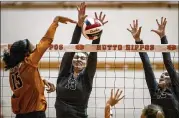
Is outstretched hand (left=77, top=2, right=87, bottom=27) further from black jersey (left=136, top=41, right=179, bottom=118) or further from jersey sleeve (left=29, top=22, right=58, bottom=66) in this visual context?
black jersey (left=136, top=41, right=179, bottom=118)

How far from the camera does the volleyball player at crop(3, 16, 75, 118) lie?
2871 mm

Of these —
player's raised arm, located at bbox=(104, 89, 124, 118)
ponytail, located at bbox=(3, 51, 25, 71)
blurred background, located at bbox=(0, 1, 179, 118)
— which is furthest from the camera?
blurred background, located at bbox=(0, 1, 179, 118)

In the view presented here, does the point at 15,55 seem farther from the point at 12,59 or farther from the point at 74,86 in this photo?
the point at 74,86

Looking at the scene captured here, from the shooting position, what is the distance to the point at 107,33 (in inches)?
229

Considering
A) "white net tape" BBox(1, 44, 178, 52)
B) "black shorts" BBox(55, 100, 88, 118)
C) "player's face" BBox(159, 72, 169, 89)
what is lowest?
"black shorts" BBox(55, 100, 88, 118)

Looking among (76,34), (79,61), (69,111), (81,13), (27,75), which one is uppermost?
(81,13)

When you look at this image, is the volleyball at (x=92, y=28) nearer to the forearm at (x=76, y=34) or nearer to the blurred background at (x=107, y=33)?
the forearm at (x=76, y=34)

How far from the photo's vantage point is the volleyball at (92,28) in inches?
138

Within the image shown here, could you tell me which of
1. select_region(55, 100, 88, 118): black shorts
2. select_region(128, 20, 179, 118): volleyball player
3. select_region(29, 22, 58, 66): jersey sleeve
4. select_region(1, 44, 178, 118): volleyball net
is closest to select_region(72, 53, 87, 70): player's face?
select_region(55, 100, 88, 118): black shorts

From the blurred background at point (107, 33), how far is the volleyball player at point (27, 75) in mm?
2197

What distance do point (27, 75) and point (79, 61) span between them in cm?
83

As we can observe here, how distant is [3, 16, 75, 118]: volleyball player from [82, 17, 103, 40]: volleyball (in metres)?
0.51

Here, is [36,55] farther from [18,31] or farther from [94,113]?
[18,31]

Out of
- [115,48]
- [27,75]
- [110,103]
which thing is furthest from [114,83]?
[27,75]
